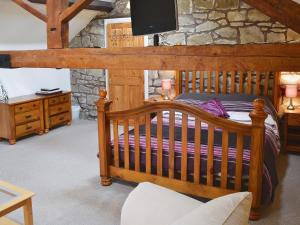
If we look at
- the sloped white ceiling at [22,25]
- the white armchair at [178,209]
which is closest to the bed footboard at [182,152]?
the white armchair at [178,209]

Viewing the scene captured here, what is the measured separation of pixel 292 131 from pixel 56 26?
11.1 feet

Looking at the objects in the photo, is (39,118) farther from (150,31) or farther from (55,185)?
(150,31)

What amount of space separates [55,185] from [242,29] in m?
3.34

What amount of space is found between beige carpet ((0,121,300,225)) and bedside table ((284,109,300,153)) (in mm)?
147

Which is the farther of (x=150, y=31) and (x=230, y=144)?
(x=230, y=144)

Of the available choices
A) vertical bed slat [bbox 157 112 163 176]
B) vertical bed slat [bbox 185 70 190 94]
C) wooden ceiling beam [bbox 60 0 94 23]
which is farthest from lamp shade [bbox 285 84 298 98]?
wooden ceiling beam [bbox 60 0 94 23]

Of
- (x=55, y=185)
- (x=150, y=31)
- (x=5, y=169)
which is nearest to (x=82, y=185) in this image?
(x=55, y=185)

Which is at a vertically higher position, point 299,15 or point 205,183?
point 299,15

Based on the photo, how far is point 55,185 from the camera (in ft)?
11.7

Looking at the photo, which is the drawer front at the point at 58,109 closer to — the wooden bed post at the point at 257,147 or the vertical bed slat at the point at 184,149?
the vertical bed slat at the point at 184,149

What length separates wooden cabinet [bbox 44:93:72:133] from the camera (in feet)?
18.7

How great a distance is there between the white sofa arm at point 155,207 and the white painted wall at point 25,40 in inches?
145

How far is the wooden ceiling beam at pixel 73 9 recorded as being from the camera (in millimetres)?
2664

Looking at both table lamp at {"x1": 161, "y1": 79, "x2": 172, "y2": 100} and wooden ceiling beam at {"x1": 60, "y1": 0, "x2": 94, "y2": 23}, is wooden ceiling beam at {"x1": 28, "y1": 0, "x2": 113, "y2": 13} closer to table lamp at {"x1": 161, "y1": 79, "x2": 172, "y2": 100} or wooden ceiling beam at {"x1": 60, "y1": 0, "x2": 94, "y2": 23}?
table lamp at {"x1": 161, "y1": 79, "x2": 172, "y2": 100}
